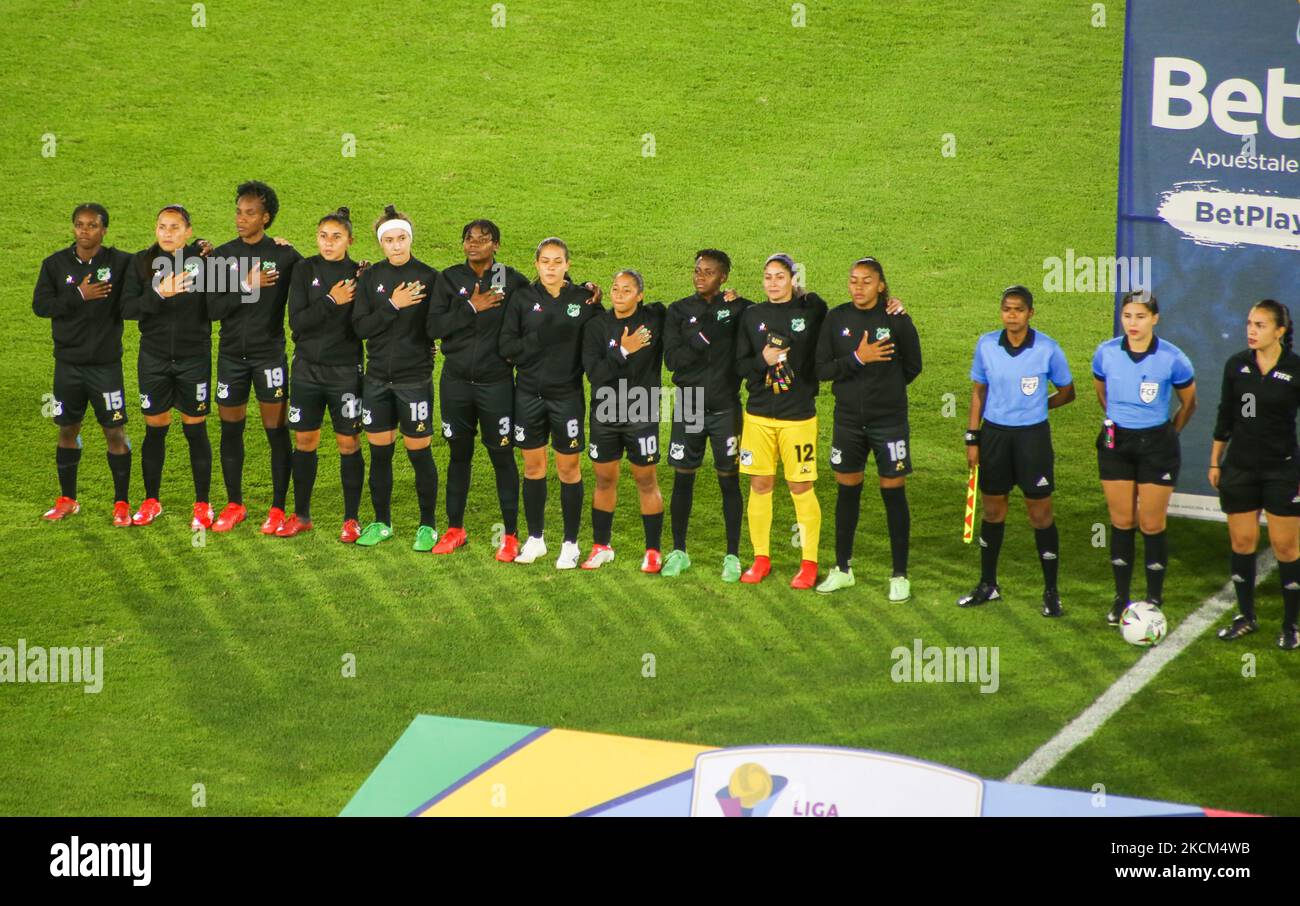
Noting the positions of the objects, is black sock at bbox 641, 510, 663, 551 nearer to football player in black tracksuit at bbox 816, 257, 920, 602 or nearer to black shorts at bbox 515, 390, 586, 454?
black shorts at bbox 515, 390, 586, 454

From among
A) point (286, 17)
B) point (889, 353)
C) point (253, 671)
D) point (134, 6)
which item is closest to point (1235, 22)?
point (889, 353)

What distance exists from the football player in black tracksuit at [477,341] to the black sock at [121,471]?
2506 millimetres

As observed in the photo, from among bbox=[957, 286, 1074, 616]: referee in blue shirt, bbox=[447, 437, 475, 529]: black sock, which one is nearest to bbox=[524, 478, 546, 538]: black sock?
bbox=[447, 437, 475, 529]: black sock

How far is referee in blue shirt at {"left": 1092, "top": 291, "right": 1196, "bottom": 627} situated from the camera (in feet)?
31.7

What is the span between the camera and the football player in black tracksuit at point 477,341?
10.6 meters

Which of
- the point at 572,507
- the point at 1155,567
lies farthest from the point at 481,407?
the point at 1155,567

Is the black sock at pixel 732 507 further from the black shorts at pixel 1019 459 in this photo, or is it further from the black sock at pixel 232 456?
the black sock at pixel 232 456

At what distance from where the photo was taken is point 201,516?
11.5 meters

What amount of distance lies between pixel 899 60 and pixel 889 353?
34.3 ft

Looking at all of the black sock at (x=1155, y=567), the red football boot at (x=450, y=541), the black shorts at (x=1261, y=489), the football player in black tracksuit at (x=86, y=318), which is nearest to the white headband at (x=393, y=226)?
the football player in black tracksuit at (x=86, y=318)

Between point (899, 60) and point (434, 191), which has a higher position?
point (899, 60)

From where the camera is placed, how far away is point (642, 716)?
8836 millimetres

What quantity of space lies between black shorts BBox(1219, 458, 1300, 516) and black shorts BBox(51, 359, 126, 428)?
744 cm
